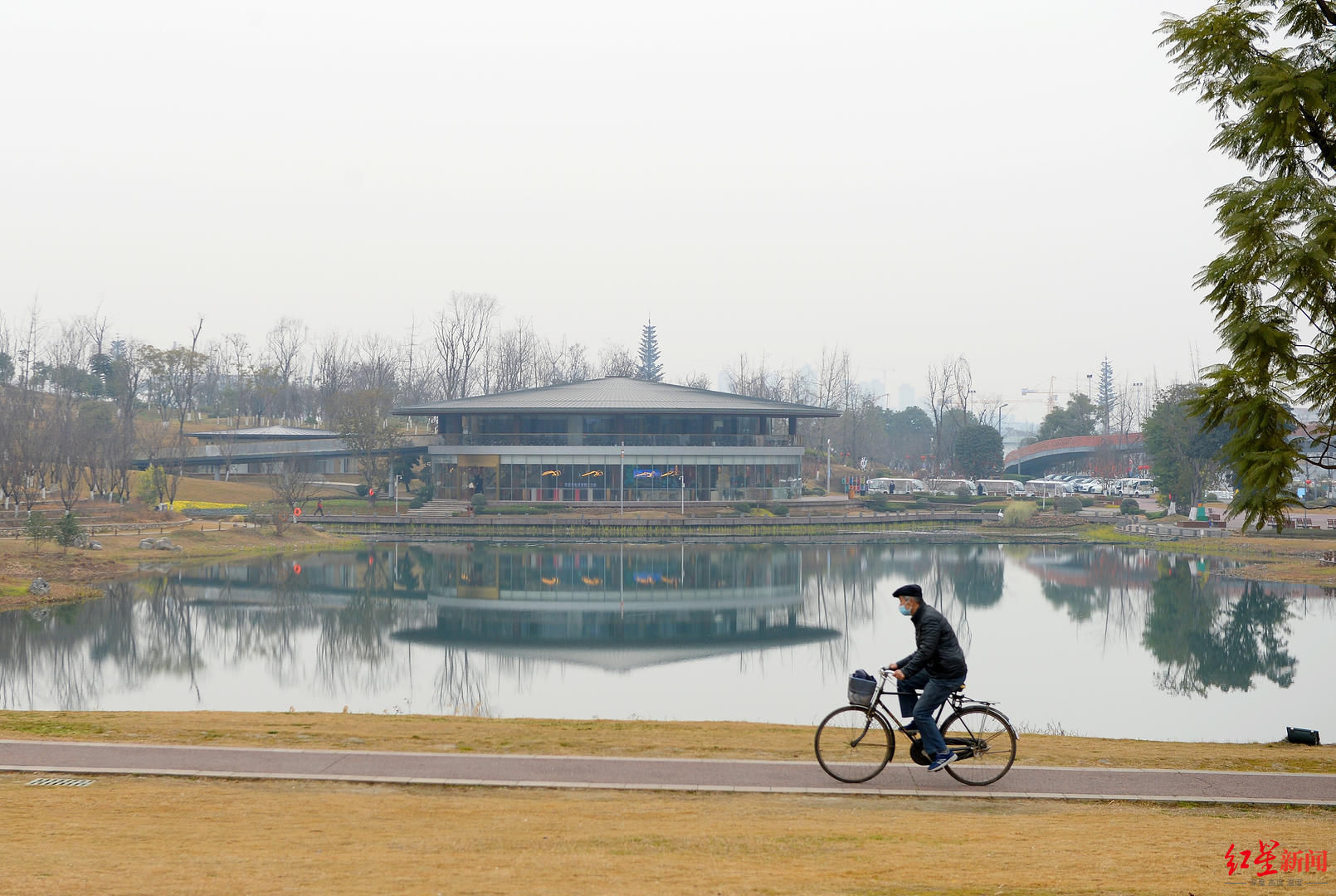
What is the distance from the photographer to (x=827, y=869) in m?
7.09

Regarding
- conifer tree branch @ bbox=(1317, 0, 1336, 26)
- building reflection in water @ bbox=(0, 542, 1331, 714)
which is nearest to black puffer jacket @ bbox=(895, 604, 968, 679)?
conifer tree branch @ bbox=(1317, 0, 1336, 26)

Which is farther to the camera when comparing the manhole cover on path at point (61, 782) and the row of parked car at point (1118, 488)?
the row of parked car at point (1118, 488)

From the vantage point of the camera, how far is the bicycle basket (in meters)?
9.77

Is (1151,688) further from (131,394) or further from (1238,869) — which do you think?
(131,394)

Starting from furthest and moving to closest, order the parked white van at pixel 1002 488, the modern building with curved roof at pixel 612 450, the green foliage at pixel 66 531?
1. the parked white van at pixel 1002 488
2. the modern building with curved roof at pixel 612 450
3. the green foliage at pixel 66 531

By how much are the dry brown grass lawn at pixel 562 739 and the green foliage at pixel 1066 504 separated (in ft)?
192

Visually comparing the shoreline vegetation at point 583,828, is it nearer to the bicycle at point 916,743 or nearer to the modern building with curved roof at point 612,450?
the bicycle at point 916,743

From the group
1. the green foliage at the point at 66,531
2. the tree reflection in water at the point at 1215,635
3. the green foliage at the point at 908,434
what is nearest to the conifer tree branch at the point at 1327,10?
the tree reflection in water at the point at 1215,635

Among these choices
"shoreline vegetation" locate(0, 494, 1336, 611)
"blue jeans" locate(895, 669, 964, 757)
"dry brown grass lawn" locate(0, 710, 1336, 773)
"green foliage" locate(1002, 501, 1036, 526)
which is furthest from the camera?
"green foliage" locate(1002, 501, 1036, 526)

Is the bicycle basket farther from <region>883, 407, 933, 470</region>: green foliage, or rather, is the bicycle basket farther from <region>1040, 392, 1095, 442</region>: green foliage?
<region>883, 407, 933, 470</region>: green foliage

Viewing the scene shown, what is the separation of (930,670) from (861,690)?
64 cm

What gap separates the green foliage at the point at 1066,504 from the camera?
68812mm

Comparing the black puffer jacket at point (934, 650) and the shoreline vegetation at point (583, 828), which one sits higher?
the black puffer jacket at point (934, 650)

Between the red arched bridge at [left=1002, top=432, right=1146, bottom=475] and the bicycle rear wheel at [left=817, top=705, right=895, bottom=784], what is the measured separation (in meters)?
88.8
